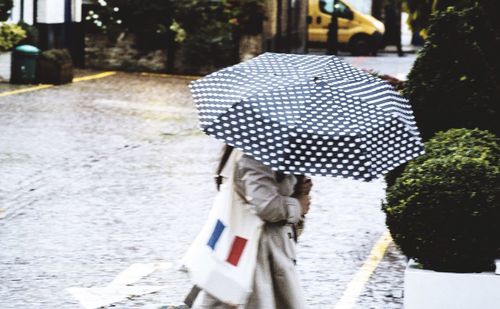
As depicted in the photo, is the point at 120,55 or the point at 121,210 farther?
the point at 120,55

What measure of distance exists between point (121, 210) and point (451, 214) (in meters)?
4.34

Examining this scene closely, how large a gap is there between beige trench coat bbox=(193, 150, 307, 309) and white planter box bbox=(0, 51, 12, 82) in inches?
686

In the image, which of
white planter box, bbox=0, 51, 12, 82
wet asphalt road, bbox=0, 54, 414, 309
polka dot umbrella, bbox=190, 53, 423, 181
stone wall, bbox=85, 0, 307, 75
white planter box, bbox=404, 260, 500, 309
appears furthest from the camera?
stone wall, bbox=85, 0, 307, 75

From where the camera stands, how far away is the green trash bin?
2164 cm

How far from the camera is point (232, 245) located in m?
5.50

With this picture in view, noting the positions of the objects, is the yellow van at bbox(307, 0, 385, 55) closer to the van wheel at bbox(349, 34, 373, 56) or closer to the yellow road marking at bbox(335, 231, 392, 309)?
the van wheel at bbox(349, 34, 373, 56)

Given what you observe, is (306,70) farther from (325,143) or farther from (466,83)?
(466,83)

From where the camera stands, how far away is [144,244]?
971 cm

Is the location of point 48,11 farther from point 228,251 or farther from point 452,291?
point 228,251

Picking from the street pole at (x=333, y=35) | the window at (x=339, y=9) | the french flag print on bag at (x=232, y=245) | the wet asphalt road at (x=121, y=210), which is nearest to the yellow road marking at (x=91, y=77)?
the wet asphalt road at (x=121, y=210)

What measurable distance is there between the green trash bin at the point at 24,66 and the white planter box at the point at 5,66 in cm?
66

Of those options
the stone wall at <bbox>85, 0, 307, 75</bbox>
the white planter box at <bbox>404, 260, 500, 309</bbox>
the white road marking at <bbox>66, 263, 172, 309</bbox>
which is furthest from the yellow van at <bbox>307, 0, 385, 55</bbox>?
the white planter box at <bbox>404, 260, 500, 309</bbox>

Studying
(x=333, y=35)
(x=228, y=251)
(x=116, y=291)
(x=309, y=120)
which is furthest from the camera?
(x=333, y=35)

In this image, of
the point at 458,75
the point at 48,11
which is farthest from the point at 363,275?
the point at 48,11
